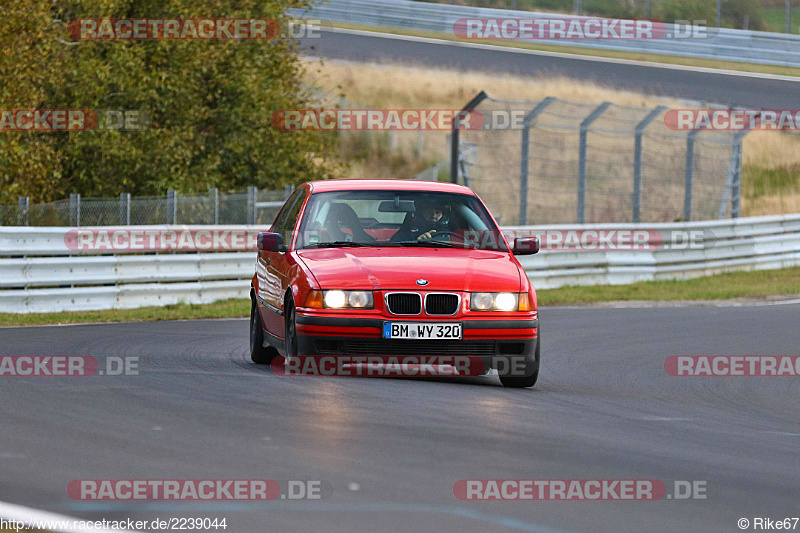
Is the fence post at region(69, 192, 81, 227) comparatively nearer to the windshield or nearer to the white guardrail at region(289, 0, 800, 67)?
the windshield

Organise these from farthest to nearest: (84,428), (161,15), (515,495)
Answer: (161,15) < (84,428) < (515,495)

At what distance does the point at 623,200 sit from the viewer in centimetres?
3359

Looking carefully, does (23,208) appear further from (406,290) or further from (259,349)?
(406,290)

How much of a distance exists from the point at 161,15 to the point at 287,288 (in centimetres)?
1592

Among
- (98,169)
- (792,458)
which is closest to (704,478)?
(792,458)

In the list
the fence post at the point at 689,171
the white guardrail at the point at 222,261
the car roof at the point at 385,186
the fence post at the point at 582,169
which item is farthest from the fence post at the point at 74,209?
the fence post at the point at 689,171


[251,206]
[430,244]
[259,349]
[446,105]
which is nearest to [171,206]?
[251,206]

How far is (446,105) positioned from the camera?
39.7 meters

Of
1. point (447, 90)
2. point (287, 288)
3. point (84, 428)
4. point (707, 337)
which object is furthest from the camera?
point (447, 90)

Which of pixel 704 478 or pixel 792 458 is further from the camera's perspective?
pixel 792 458

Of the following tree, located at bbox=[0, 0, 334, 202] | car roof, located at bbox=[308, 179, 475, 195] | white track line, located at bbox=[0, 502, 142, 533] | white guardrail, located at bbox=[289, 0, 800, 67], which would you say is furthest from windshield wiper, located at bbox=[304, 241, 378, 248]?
white guardrail, located at bbox=[289, 0, 800, 67]

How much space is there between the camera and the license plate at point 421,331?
362 inches

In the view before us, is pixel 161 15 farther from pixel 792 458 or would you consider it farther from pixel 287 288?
pixel 792 458

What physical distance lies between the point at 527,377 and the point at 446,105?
30.6m
